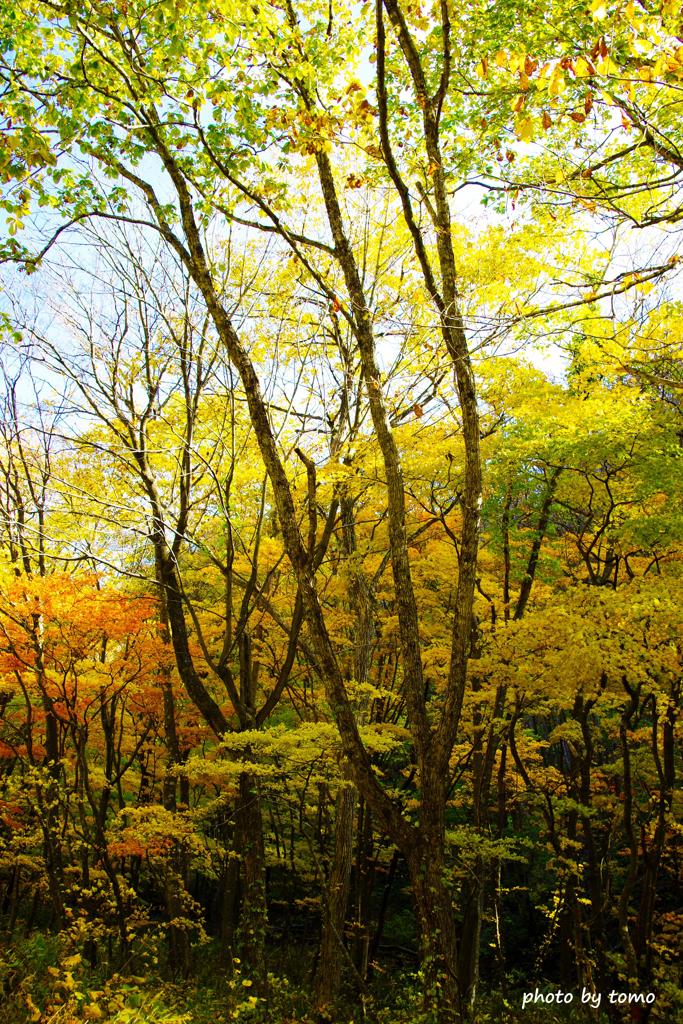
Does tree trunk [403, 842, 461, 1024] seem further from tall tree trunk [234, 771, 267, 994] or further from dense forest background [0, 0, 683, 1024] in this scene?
tall tree trunk [234, 771, 267, 994]

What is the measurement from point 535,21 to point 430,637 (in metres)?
8.51

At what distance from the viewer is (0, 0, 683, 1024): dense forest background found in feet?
14.5

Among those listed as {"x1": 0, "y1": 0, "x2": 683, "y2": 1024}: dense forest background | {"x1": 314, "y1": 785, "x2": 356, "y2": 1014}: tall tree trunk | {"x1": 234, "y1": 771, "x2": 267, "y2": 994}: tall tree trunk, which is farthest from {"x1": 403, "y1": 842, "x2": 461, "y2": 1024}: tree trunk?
{"x1": 314, "y1": 785, "x2": 356, "y2": 1014}: tall tree trunk

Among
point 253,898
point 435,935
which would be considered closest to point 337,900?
point 253,898

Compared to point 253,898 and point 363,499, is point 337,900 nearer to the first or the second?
point 253,898

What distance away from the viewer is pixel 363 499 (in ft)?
29.8

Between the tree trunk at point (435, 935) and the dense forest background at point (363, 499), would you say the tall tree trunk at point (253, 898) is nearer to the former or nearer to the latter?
the dense forest background at point (363, 499)

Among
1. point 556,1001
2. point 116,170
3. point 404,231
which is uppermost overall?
point 404,231

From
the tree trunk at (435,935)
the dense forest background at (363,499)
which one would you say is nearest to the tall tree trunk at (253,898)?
the dense forest background at (363,499)

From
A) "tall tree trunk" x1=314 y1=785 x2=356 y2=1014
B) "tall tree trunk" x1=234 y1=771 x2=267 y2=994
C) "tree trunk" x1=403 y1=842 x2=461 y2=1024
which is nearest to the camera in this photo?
"tree trunk" x1=403 y1=842 x2=461 y2=1024

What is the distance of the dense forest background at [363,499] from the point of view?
441 centimetres

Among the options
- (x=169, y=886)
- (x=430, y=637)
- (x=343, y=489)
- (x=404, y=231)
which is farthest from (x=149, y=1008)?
(x=404, y=231)

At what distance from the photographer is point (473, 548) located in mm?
4812

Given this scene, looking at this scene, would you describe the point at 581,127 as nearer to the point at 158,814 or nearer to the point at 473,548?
the point at 473,548
